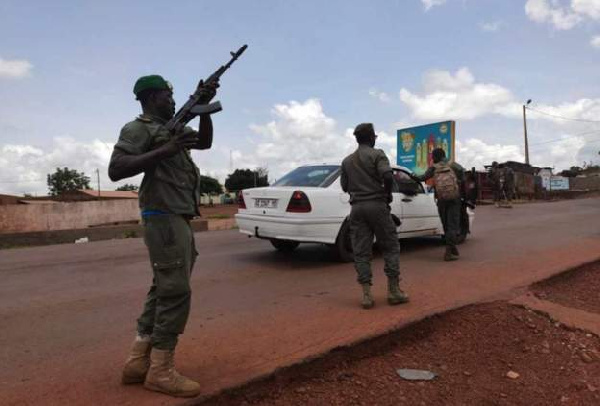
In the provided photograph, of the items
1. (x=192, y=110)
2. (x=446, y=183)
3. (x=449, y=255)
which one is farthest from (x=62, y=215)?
(x=192, y=110)

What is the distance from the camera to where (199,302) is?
4.89m

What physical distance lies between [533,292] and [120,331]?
4.18 metres

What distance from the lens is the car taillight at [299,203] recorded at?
6430mm

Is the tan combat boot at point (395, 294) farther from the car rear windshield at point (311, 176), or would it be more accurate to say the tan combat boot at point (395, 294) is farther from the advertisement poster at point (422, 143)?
the advertisement poster at point (422, 143)

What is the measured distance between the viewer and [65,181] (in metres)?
78.1

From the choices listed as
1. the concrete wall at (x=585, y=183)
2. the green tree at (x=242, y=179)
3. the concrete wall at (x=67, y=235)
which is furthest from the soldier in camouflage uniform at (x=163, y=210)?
the green tree at (x=242, y=179)

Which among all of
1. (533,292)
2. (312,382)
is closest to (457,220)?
(533,292)

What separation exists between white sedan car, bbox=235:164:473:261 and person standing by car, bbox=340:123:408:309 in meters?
1.88

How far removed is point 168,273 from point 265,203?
426cm

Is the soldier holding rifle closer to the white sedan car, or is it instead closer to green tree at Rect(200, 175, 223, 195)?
the white sedan car

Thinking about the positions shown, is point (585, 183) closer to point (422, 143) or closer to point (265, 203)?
point (422, 143)

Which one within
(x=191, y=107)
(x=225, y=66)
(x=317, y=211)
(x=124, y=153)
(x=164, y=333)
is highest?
(x=225, y=66)

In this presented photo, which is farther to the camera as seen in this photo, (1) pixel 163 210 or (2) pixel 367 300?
(2) pixel 367 300

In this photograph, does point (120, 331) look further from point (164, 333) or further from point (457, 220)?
point (457, 220)
